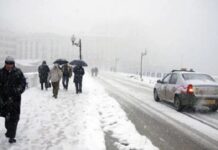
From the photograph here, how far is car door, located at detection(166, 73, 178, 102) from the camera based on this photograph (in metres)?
13.8

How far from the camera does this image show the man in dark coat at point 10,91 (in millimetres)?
7273

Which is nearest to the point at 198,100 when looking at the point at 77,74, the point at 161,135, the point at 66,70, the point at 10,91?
the point at 161,135

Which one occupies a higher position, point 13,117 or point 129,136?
point 13,117

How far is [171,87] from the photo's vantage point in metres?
14.0

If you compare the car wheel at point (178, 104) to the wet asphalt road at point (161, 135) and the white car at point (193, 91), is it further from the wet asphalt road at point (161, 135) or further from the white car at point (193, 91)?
the wet asphalt road at point (161, 135)

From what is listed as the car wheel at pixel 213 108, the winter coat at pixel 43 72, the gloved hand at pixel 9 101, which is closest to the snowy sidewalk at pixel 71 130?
the gloved hand at pixel 9 101

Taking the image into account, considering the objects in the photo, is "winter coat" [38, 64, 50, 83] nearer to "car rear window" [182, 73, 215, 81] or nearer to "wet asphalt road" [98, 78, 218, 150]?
"car rear window" [182, 73, 215, 81]

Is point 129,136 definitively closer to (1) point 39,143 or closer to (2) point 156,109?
(1) point 39,143

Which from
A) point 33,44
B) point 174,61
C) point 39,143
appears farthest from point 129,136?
point 174,61

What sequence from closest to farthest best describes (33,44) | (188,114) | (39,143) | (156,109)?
1. (39,143)
2. (188,114)
3. (156,109)
4. (33,44)

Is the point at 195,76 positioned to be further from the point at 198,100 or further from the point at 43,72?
the point at 43,72

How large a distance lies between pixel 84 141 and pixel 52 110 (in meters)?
4.97

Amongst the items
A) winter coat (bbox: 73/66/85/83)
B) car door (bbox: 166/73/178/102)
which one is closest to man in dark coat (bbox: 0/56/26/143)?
car door (bbox: 166/73/178/102)

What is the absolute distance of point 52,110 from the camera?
12.1 m
